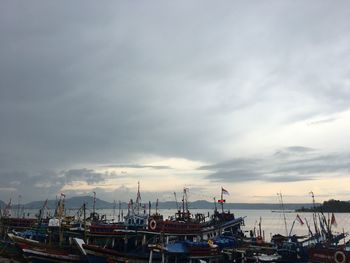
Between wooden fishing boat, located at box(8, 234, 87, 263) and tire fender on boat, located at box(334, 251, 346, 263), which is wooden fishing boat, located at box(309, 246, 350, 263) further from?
wooden fishing boat, located at box(8, 234, 87, 263)

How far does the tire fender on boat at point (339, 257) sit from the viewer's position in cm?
3624

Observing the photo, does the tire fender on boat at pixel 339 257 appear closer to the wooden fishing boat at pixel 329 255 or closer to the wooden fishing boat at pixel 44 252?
the wooden fishing boat at pixel 329 255

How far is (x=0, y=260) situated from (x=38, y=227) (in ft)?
18.7

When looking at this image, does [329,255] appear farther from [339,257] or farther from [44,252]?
[44,252]

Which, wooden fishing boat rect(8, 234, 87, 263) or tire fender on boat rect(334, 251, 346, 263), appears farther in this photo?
wooden fishing boat rect(8, 234, 87, 263)

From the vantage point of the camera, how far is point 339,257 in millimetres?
36469

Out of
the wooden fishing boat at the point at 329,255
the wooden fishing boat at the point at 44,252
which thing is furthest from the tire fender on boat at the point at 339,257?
the wooden fishing boat at the point at 44,252

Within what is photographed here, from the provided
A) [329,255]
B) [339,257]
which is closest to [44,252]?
[329,255]

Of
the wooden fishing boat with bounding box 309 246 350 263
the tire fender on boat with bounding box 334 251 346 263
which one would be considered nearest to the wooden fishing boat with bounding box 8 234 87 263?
the wooden fishing boat with bounding box 309 246 350 263

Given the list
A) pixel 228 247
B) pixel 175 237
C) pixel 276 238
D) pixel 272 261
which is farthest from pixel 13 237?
pixel 276 238

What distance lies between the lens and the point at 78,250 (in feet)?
143

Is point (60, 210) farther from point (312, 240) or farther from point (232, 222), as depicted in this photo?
point (312, 240)

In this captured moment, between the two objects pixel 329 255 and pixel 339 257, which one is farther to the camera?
pixel 329 255

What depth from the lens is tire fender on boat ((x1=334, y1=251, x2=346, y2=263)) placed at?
119ft
